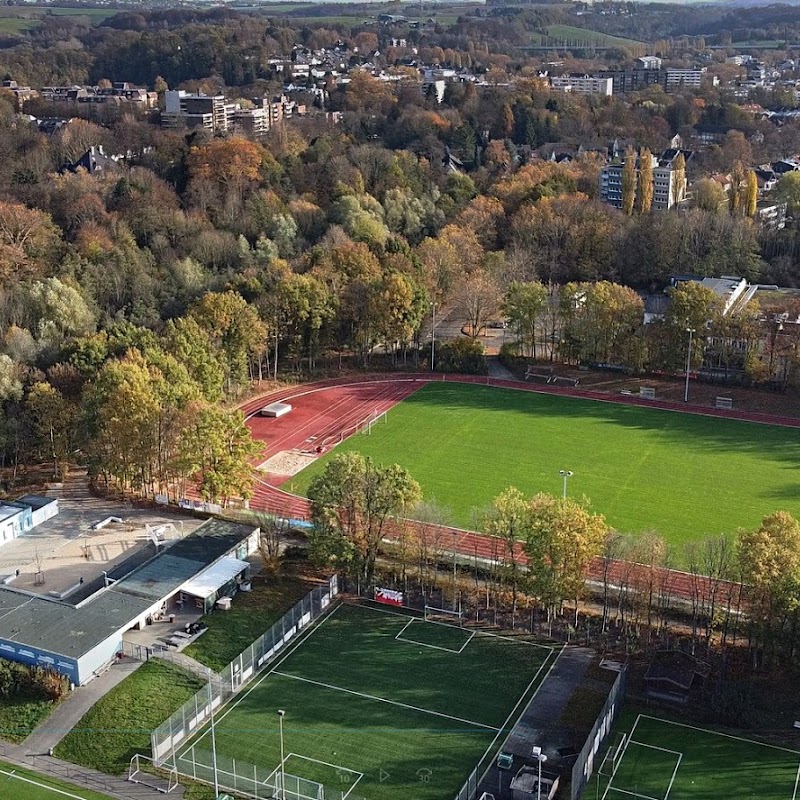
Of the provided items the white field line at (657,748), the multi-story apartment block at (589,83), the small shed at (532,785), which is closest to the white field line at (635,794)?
the small shed at (532,785)

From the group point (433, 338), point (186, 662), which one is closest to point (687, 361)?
point (433, 338)

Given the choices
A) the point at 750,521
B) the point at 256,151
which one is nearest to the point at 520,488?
the point at 750,521

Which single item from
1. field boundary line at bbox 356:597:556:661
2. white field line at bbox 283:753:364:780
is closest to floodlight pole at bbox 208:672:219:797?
white field line at bbox 283:753:364:780

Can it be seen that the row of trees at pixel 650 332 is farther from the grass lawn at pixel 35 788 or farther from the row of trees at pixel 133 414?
the grass lawn at pixel 35 788

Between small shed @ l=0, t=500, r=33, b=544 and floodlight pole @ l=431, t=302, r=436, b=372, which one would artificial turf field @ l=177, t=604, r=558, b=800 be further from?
floodlight pole @ l=431, t=302, r=436, b=372

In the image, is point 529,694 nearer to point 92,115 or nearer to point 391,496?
point 391,496

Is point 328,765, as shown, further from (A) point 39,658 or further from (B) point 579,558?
(B) point 579,558
